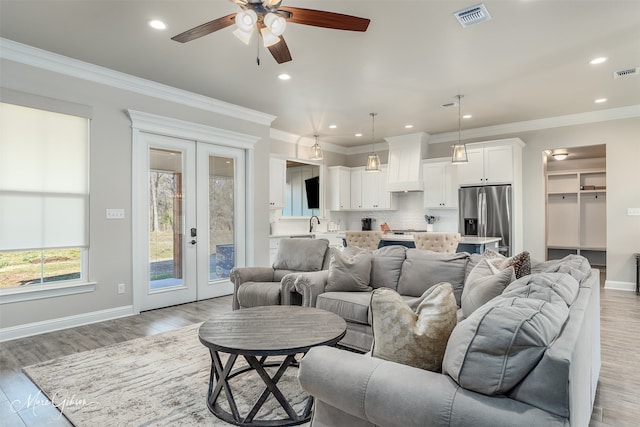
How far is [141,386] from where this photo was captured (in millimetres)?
2482

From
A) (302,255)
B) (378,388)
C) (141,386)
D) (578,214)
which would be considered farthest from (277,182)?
(578,214)

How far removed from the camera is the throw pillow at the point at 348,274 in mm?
3307

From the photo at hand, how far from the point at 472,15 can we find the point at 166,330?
409 cm

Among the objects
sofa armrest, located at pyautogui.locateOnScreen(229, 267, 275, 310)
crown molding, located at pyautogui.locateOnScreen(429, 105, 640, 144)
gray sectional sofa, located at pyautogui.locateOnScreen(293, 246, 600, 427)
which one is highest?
crown molding, located at pyautogui.locateOnScreen(429, 105, 640, 144)

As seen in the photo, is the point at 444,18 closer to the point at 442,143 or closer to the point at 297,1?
the point at 297,1

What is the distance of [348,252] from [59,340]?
293cm

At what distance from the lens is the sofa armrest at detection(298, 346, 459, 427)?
1133mm

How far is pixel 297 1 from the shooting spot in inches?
110

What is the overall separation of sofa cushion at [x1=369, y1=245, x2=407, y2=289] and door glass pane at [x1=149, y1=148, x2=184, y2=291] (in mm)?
2804

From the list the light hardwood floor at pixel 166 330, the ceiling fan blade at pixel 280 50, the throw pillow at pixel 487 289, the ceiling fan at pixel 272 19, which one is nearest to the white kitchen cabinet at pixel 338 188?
the light hardwood floor at pixel 166 330

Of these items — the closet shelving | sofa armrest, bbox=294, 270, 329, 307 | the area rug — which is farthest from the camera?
the closet shelving

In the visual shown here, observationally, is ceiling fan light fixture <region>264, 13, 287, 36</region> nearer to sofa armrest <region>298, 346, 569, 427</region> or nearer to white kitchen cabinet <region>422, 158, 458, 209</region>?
sofa armrest <region>298, 346, 569, 427</region>

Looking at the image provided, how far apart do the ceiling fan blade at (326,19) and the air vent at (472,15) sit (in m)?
1.06

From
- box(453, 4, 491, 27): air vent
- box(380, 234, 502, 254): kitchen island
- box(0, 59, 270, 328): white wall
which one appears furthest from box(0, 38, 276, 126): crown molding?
box(453, 4, 491, 27): air vent
